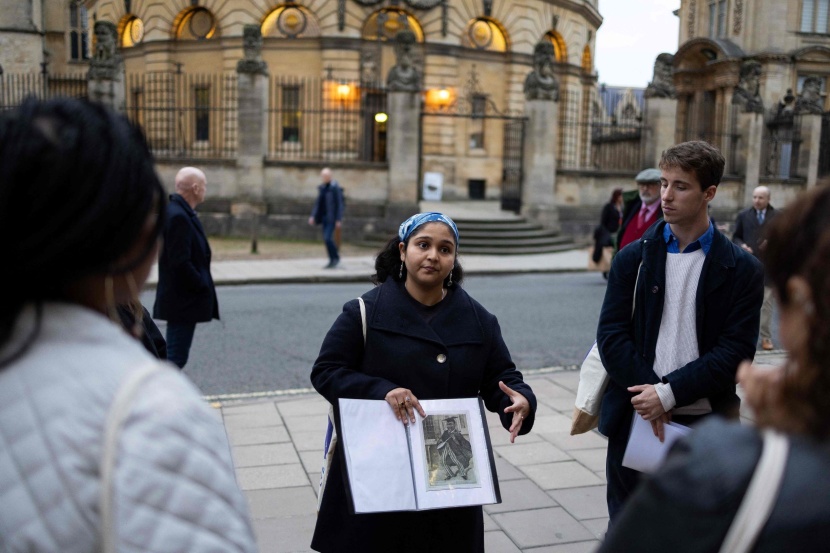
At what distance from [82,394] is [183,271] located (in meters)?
5.29

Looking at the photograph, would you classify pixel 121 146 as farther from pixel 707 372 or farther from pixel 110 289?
pixel 707 372

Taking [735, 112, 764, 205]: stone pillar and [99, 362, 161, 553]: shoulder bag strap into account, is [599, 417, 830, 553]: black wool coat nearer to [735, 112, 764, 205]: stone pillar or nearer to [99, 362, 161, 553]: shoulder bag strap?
[99, 362, 161, 553]: shoulder bag strap

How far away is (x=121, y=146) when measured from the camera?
1.34 metres

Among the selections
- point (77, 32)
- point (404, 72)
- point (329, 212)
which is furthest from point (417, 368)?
point (77, 32)

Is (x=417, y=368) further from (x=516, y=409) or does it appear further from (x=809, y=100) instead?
(x=809, y=100)

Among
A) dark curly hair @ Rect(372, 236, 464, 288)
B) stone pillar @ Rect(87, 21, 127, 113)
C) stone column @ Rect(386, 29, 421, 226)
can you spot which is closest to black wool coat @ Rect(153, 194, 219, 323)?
dark curly hair @ Rect(372, 236, 464, 288)

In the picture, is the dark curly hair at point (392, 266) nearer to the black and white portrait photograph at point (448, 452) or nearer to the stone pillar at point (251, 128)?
the black and white portrait photograph at point (448, 452)

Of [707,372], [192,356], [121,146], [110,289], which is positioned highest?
[121,146]

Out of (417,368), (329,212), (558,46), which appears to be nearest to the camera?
(417,368)

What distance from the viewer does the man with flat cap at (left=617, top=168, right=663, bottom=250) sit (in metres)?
6.95

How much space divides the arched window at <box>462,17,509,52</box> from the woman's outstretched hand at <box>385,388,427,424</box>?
1253 inches

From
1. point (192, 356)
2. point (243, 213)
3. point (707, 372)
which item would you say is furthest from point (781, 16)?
point (707, 372)

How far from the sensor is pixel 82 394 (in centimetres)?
126

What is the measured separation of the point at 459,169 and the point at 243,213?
1272 centimetres
